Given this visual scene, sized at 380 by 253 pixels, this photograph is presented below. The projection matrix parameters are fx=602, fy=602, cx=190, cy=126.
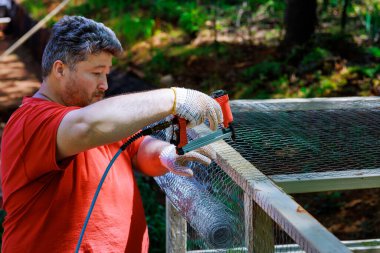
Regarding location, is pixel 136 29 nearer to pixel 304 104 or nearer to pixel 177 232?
pixel 304 104

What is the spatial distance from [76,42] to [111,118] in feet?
1.63

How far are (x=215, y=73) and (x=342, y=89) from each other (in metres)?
2.33

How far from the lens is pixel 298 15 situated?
8477 mm

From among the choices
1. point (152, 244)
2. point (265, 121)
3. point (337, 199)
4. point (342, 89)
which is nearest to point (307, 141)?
point (265, 121)

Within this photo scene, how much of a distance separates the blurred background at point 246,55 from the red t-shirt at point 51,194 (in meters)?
2.82

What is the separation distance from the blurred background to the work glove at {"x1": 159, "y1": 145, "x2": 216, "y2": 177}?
276cm

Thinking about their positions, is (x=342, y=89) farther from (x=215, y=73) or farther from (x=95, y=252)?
(x=95, y=252)

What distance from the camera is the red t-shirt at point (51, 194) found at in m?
2.24

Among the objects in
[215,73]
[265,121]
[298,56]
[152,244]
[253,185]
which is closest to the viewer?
[253,185]

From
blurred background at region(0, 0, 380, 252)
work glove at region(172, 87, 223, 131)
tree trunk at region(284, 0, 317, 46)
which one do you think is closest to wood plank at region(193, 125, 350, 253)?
work glove at region(172, 87, 223, 131)

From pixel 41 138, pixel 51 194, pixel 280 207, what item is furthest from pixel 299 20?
pixel 280 207

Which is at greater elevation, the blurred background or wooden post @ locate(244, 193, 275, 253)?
wooden post @ locate(244, 193, 275, 253)

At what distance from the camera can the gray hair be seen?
2340mm

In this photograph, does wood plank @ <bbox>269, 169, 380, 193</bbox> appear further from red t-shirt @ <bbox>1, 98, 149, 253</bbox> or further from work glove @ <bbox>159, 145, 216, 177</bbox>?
red t-shirt @ <bbox>1, 98, 149, 253</bbox>
